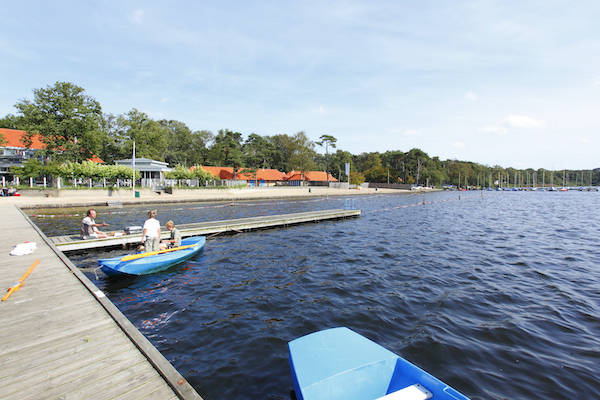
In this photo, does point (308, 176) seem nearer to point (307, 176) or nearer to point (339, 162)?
point (307, 176)

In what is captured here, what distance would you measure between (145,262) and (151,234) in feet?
3.44

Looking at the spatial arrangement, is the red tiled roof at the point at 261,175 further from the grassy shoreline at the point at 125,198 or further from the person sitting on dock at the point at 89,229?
the person sitting on dock at the point at 89,229

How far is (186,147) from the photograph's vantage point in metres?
81.1

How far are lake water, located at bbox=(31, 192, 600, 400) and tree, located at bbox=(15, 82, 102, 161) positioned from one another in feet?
135

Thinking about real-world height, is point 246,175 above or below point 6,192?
above

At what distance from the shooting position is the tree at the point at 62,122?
4159 cm

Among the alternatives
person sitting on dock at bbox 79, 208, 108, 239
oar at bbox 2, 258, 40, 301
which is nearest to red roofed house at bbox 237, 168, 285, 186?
person sitting on dock at bbox 79, 208, 108, 239

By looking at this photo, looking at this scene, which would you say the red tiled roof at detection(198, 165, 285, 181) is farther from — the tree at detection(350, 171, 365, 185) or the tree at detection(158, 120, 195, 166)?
the tree at detection(350, 171, 365, 185)

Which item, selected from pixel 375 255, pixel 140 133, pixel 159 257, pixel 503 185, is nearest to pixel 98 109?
pixel 140 133

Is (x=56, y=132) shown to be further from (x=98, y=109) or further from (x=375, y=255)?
(x=375, y=255)

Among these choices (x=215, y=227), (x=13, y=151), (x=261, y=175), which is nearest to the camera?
(x=215, y=227)

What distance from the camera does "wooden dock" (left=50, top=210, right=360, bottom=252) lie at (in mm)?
13203

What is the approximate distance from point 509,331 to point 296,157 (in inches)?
3146

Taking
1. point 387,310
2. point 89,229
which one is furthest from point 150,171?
point 387,310
